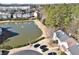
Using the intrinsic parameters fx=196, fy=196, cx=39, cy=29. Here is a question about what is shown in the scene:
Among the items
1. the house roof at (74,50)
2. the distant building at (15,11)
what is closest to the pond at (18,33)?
the distant building at (15,11)

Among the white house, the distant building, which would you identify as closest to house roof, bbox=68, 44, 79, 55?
the white house

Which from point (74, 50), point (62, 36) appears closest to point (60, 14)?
point (62, 36)

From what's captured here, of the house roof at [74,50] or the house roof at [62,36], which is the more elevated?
the house roof at [62,36]

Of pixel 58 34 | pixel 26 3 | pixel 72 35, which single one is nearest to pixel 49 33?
pixel 58 34

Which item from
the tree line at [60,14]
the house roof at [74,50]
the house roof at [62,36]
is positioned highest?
the tree line at [60,14]

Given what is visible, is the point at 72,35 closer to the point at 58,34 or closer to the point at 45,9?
the point at 58,34

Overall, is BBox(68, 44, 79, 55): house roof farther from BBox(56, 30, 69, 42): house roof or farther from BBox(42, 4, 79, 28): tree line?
BBox(42, 4, 79, 28): tree line

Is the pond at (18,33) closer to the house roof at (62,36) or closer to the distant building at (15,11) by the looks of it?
the distant building at (15,11)
